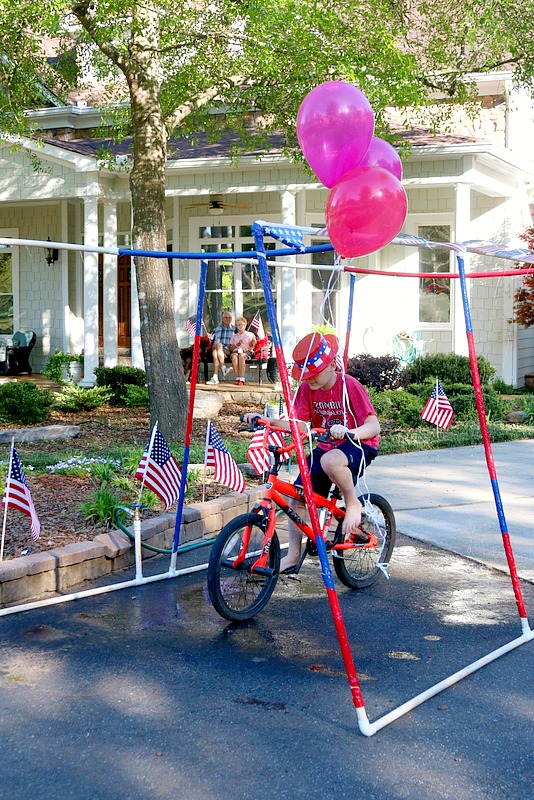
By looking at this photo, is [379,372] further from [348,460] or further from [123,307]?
[348,460]

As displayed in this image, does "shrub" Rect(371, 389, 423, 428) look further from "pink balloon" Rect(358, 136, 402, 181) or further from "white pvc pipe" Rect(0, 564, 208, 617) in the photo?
"pink balloon" Rect(358, 136, 402, 181)

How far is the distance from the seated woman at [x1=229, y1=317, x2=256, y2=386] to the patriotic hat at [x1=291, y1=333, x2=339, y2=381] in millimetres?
10478

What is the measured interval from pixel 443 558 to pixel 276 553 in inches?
75.8

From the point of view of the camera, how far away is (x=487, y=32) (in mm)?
12086

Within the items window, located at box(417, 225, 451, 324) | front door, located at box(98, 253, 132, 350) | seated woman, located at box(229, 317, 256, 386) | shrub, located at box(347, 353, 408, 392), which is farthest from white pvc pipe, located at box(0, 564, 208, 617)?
front door, located at box(98, 253, 132, 350)

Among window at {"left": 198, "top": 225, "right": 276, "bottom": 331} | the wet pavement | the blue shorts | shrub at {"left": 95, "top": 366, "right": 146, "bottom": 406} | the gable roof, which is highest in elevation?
the gable roof

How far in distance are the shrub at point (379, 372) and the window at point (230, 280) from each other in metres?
3.61

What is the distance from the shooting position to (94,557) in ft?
20.6

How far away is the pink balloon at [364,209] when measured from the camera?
170 inches

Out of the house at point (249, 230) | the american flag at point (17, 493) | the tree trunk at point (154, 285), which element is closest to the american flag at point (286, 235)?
the american flag at point (17, 493)

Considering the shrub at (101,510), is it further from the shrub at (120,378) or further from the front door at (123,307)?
the front door at (123,307)

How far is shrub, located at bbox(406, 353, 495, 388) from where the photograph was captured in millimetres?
14531

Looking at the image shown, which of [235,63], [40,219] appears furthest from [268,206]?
[235,63]

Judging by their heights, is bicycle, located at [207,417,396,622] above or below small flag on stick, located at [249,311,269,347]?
below
